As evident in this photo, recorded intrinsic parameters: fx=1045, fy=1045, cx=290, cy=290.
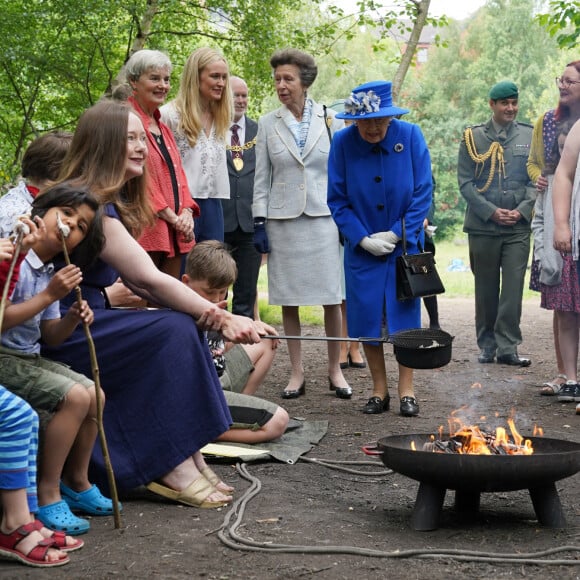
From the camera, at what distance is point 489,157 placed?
31.6ft

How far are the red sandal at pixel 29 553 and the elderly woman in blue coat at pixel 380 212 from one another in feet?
11.8

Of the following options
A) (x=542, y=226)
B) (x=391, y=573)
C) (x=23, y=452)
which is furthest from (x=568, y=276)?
(x=23, y=452)

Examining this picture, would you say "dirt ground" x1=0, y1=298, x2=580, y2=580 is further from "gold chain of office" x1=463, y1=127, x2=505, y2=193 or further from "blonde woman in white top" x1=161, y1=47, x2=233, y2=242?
"gold chain of office" x1=463, y1=127, x2=505, y2=193

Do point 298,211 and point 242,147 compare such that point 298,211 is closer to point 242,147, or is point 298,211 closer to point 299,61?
point 299,61

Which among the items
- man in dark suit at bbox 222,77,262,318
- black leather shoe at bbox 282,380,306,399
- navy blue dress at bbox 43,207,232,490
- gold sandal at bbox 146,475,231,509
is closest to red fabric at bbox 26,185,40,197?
navy blue dress at bbox 43,207,232,490

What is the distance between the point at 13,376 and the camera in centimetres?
410

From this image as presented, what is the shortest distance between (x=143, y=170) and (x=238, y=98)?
3927mm

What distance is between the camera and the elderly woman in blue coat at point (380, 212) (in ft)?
23.1

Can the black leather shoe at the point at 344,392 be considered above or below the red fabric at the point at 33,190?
below

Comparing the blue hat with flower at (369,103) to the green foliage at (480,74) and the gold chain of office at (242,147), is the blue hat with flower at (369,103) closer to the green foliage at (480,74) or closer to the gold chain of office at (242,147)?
the gold chain of office at (242,147)

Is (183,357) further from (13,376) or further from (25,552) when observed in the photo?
(25,552)

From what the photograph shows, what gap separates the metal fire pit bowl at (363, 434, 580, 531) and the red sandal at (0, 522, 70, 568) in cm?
142

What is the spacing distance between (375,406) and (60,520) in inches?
131

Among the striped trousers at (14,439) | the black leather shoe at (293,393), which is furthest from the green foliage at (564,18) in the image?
the striped trousers at (14,439)
